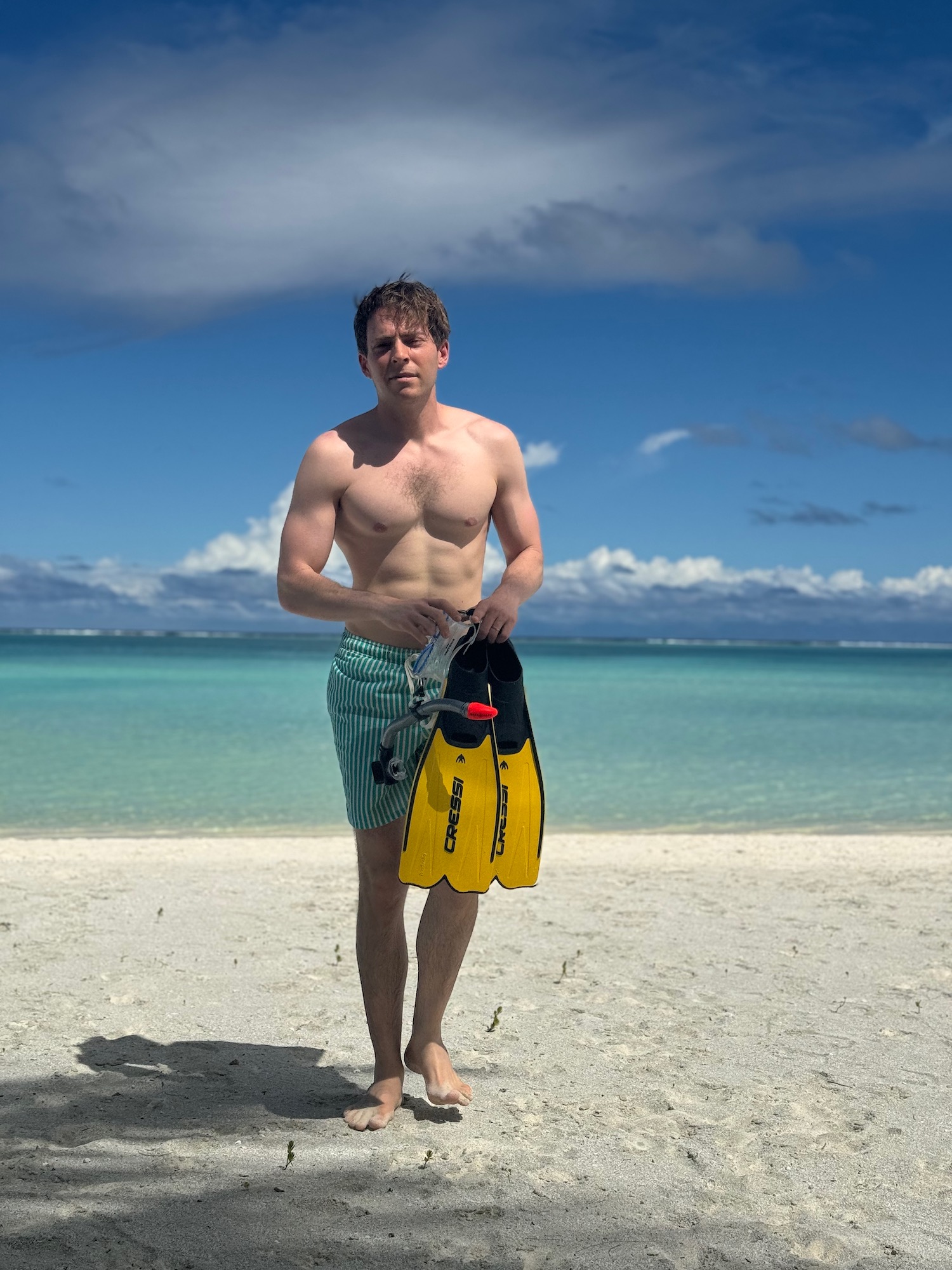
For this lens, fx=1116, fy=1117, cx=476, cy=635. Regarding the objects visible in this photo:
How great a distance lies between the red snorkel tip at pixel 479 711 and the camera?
3.16 m

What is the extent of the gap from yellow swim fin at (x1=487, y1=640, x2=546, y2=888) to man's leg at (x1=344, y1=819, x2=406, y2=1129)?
33 centimetres

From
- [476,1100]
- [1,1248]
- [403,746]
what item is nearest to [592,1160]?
[476,1100]

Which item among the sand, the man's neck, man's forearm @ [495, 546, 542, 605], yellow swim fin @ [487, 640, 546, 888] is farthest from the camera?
the man's neck

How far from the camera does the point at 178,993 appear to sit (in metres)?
4.69

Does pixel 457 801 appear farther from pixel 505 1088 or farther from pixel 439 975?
Answer: pixel 505 1088

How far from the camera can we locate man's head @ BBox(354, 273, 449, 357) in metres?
3.38

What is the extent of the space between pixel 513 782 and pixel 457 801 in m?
0.19

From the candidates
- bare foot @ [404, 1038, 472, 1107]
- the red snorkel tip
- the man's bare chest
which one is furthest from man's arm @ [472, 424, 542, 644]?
bare foot @ [404, 1038, 472, 1107]

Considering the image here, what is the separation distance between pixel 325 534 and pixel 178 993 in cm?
235

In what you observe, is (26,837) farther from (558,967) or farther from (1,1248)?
(1,1248)

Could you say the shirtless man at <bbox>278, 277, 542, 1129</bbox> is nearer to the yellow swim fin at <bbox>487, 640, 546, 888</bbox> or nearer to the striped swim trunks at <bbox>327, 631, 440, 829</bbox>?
the striped swim trunks at <bbox>327, 631, 440, 829</bbox>

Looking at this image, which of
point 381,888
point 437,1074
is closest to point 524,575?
point 381,888

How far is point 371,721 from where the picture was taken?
11.1ft

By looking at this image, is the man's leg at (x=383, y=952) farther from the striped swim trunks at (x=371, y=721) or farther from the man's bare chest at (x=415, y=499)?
the man's bare chest at (x=415, y=499)
